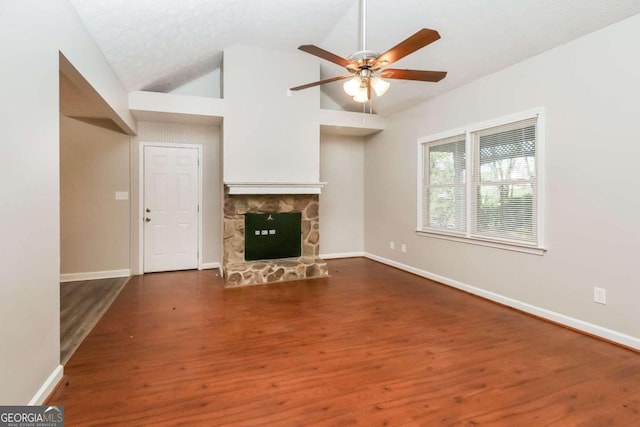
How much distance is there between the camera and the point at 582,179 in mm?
2861

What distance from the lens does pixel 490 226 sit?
3.82m

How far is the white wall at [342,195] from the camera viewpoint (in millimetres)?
6129

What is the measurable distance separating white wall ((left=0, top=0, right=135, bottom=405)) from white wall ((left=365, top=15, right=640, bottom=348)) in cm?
404

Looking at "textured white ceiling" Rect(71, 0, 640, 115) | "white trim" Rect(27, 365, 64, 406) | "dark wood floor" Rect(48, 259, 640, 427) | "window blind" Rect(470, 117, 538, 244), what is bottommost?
"dark wood floor" Rect(48, 259, 640, 427)

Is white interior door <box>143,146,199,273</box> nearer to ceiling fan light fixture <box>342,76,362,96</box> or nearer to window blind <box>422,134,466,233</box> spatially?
ceiling fan light fixture <box>342,76,362,96</box>

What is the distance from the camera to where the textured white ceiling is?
2.69 meters

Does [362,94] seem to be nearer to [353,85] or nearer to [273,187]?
[353,85]

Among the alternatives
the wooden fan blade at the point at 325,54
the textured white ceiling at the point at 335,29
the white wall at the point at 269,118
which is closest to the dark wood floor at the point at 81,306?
the white wall at the point at 269,118

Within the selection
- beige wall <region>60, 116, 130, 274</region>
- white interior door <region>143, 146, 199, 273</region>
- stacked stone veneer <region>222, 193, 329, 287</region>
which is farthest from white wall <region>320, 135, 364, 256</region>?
beige wall <region>60, 116, 130, 274</region>

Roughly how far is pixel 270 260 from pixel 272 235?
38 cm

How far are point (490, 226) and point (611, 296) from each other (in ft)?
4.34

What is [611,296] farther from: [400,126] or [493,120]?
[400,126]

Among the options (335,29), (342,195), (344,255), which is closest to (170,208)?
(342,195)

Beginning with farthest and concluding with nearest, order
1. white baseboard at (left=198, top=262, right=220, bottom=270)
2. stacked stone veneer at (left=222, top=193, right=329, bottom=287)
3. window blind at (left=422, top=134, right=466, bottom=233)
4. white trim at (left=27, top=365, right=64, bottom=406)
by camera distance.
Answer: white baseboard at (left=198, top=262, right=220, bottom=270)
stacked stone veneer at (left=222, top=193, right=329, bottom=287)
window blind at (left=422, top=134, right=466, bottom=233)
white trim at (left=27, top=365, right=64, bottom=406)
